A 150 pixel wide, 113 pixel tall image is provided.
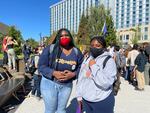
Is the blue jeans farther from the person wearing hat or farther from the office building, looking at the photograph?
the office building

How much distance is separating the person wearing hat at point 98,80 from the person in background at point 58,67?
519 millimetres

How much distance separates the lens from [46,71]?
5.15 m

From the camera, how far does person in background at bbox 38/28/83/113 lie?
5.14 m

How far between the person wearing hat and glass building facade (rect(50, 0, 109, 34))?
151693 millimetres

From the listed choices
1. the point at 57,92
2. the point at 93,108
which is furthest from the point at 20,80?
the point at 93,108

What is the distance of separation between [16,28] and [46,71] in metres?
71.3

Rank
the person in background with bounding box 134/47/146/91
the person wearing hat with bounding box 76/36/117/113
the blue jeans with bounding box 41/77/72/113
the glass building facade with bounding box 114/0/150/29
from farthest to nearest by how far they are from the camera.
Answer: the glass building facade with bounding box 114/0/150/29, the person in background with bounding box 134/47/146/91, the blue jeans with bounding box 41/77/72/113, the person wearing hat with bounding box 76/36/117/113

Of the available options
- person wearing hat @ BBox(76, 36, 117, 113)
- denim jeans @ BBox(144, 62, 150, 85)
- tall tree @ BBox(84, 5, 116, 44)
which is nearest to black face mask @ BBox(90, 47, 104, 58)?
person wearing hat @ BBox(76, 36, 117, 113)

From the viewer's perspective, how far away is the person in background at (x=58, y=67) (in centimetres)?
514

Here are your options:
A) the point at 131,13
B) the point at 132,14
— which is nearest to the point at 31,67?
the point at 132,14

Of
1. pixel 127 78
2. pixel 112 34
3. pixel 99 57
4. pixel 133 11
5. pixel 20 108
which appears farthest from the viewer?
pixel 133 11

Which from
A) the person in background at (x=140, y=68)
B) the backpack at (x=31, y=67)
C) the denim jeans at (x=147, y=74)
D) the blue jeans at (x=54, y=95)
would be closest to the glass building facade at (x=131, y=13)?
the denim jeans at (x=147, y=74)

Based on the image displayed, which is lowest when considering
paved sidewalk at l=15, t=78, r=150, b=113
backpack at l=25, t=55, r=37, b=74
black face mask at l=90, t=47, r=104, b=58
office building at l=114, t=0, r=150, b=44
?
paved sidewalk at l=15, t=78, r=150, b=113

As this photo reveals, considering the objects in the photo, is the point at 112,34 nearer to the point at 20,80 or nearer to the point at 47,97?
the point at 20,80
